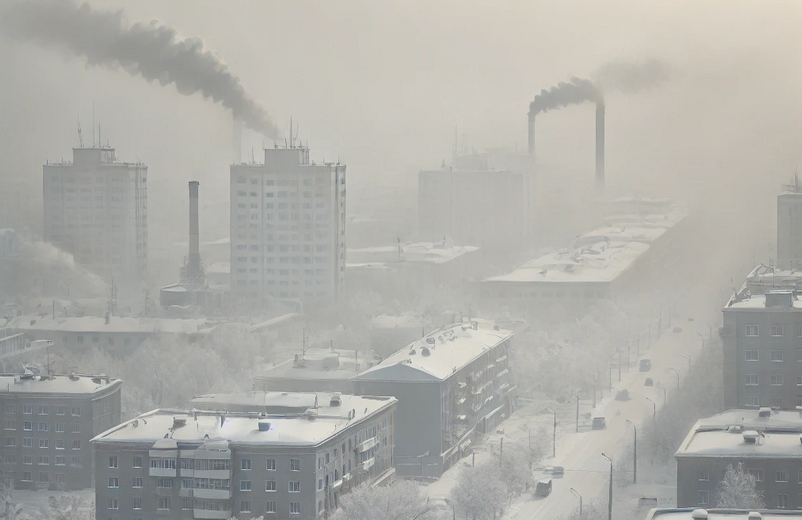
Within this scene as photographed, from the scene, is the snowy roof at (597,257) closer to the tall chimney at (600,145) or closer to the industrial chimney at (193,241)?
the industrial chimney at (193,241)

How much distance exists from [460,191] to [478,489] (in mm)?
35897

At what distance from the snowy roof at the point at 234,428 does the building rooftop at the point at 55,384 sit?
2544 millimetres

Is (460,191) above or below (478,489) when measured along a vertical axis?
above

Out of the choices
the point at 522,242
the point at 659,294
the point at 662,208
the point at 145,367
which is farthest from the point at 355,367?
the point at 662,208

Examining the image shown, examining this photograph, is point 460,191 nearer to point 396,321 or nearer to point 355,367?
point 396,321

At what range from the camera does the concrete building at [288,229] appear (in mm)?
35969

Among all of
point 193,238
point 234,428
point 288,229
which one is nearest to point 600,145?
point 288,229

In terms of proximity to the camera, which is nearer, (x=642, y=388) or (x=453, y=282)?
(x=642, y=388)

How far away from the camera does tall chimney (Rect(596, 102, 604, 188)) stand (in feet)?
190

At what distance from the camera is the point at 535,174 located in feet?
201

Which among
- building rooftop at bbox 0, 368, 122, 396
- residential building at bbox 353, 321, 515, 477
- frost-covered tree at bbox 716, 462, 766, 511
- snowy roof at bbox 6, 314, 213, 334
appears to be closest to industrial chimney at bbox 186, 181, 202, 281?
snowy roof at bbox 6, 314, 213, 334

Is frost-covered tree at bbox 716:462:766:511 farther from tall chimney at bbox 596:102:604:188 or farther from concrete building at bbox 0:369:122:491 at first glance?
tall chimney at bbox 596:102:604:188

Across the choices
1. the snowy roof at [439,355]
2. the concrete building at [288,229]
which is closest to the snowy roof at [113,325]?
the snowy roof at [439,355]

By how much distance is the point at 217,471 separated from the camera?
1722 centimetres
